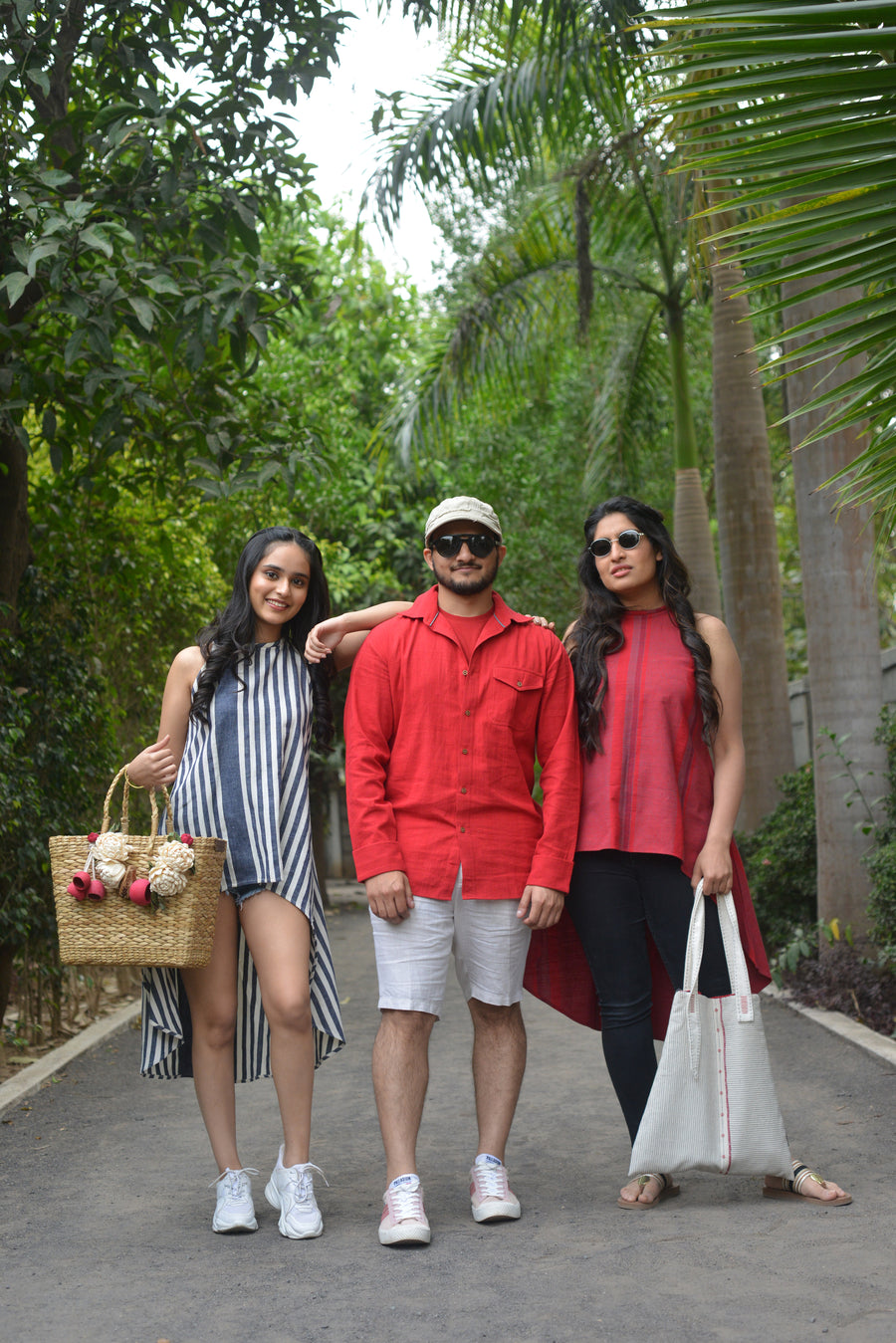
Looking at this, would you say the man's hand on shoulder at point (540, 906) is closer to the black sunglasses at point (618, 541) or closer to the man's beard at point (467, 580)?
the man's beard at point (467, 580)

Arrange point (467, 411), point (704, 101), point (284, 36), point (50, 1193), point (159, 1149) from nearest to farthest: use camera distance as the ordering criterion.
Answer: point (704, 101), point (50, 1193), point (159, 1149), point (284, 36), point (467, 411)

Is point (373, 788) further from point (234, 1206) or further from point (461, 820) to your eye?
point (234, 1206)

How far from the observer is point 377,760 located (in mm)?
3846

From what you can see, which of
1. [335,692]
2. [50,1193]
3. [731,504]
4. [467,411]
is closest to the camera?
[50,1193]

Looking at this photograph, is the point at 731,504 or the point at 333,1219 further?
the point at 731,504

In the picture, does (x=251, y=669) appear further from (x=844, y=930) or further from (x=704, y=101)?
(x=844, y=930)

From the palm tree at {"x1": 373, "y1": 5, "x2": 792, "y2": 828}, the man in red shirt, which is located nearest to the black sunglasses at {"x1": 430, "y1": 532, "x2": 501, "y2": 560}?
the man in red shirt

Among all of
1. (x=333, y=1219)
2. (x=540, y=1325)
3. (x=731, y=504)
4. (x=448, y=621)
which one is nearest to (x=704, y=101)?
(x=448, y=621)

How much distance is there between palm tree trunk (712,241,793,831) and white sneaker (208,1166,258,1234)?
6.80m

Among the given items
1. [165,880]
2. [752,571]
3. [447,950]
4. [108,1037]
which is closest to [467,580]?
[447,950]

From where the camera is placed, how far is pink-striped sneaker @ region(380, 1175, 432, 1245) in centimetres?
353

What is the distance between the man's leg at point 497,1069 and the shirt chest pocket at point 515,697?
83 cm

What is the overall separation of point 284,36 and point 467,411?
30.9 feet

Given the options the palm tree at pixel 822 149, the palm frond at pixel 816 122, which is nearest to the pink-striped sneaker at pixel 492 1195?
the palm tree at pixel 822 149
